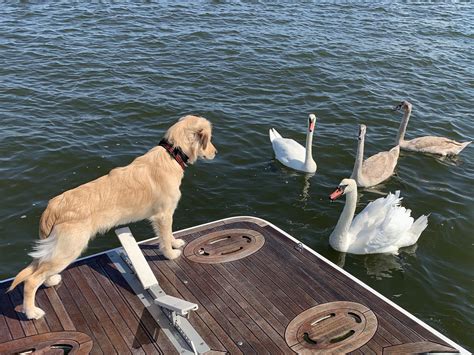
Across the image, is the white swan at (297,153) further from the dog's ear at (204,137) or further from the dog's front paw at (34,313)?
the dog's front paw at (34,313)

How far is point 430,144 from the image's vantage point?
540 inches

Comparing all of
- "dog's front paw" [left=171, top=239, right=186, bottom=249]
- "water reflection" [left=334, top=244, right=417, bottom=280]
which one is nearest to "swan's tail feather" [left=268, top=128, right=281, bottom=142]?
"water reflection" [left=334, top=244, right=417, bottom=280]

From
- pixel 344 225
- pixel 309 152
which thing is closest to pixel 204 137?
pixel 344 225

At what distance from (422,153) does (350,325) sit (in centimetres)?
917

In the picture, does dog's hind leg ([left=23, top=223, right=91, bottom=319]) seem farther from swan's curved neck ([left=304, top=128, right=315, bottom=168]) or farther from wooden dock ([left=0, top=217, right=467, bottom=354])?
swan's curved neck ([left=304, top=128, right=315, bottom=168])

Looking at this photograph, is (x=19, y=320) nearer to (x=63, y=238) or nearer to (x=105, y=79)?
(x=63, y=238)

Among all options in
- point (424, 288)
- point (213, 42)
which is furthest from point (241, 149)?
point (213, 42)

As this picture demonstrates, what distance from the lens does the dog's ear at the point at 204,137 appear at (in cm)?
707

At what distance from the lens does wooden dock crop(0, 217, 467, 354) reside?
19.8 ft

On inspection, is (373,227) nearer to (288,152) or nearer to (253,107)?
(288,152)

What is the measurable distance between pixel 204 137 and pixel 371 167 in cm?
687

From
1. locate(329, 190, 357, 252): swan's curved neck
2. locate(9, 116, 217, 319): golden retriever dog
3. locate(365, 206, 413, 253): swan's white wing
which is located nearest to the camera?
locate(9, 116, 217, 319): golden retriever dog

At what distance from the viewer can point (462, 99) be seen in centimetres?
1748

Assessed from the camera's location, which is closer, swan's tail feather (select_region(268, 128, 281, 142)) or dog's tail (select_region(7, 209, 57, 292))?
dog's tail (select_region(7, 209, 57, 292))
